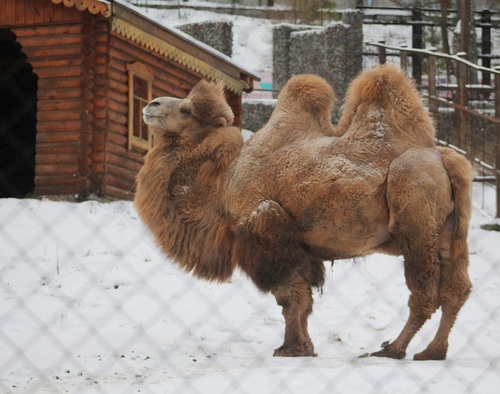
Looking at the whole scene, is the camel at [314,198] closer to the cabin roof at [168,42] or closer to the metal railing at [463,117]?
the metal railing at [463,117]

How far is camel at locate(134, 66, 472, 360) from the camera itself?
255 inches

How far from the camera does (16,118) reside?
17469 mm

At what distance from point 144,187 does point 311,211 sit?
4.44 ft

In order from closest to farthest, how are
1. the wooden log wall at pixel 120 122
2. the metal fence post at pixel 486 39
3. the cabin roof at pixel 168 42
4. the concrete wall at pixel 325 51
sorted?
the cabin roof at pixel 168 42 < the wooden log wall at pixel 120 122 < the metal fence post at pixel 486 39 < the concrete wall at pixel 325 51

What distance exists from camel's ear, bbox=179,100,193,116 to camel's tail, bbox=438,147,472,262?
6.54 feet

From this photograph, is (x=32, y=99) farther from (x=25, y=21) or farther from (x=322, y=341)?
(x=322, y=341)

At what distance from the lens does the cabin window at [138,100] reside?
15.8m

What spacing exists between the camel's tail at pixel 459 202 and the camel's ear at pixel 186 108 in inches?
78.5

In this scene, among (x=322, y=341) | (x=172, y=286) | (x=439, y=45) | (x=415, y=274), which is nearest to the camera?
(x=415, y=274)

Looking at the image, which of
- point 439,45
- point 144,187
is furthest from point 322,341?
point 439,45

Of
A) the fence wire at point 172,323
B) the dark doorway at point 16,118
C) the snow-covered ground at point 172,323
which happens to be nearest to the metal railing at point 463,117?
the snow-covered ground at point 172,323

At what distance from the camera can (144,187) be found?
733 centimetres

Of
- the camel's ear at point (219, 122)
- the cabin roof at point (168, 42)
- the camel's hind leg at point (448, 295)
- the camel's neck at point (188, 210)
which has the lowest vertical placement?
the camel's hind leg at point (448, 295)

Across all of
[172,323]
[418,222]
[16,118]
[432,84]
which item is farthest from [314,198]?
[16,118]
